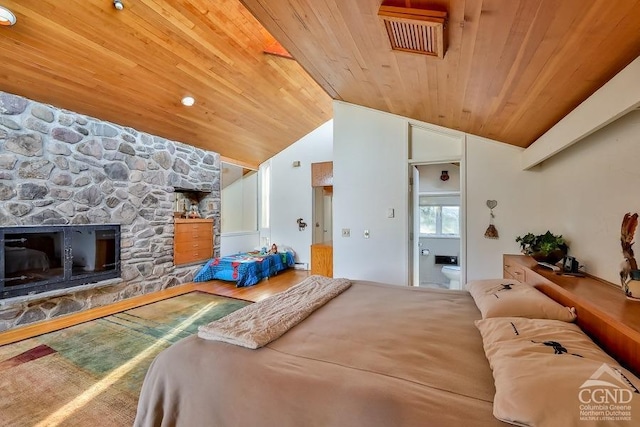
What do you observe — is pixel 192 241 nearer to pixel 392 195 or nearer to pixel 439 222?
pixel 392 195

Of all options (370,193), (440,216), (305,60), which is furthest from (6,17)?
(440,216)

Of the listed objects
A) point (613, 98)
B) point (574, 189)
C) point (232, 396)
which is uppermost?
point (613, 98)

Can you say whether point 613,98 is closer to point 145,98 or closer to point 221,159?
point 145,98

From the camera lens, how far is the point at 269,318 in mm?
1543

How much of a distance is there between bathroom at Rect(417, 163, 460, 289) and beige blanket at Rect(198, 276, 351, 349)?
3665 mm

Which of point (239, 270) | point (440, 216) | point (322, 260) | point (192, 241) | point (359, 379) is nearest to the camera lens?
point (359, 379)

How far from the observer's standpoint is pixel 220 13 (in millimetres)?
2953

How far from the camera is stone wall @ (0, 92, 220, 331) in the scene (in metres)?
3.06

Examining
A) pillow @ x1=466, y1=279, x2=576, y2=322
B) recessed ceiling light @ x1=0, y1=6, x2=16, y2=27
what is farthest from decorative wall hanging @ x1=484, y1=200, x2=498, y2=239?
recessed ceiling light @ x1=0, y1=6, x2=16, y2=27

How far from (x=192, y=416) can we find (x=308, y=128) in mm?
5625

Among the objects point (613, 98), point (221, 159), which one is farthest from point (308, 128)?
point (613, 98)

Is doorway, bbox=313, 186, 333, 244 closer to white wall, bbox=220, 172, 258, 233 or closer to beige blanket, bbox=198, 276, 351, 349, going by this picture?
white wall, bbox=220, 172, 258, 233

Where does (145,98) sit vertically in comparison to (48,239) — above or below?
above

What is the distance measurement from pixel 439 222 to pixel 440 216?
0.38ft
